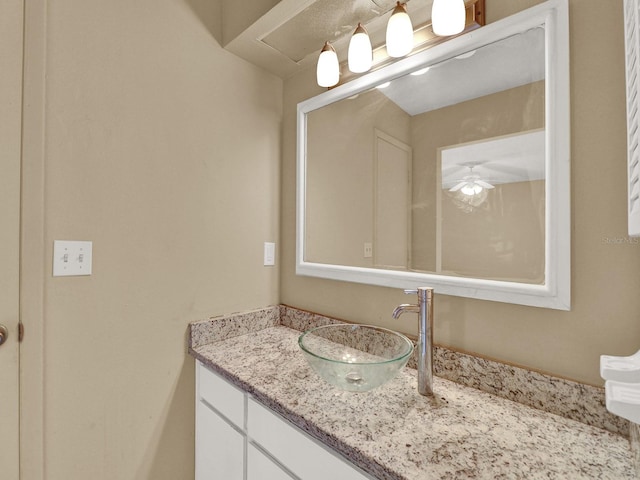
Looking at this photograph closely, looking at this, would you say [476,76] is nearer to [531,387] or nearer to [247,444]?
[531,387]

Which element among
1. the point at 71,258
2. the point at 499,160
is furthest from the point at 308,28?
the point at 71,258

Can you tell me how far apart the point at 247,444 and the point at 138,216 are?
0.84 metres

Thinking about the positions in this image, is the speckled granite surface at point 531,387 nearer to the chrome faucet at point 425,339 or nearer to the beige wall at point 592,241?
the beige wall at point 592,241

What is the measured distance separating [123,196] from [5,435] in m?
0.76

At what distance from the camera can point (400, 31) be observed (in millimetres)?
964

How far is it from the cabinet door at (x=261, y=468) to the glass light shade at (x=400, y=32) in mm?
1289

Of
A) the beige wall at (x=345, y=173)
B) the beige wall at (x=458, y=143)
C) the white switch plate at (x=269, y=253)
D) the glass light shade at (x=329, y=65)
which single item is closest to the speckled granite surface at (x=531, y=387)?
the beige wall at (x=458, y=143)

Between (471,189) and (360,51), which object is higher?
(360,51)

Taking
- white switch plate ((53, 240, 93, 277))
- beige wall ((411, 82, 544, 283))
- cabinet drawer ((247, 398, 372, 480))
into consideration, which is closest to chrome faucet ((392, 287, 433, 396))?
beige wall ((411, 82, 544, 283))

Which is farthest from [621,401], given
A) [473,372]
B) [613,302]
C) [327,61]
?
[327,61]

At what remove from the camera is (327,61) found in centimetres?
118

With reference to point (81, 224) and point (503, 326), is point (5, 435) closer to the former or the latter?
point (81, 224)

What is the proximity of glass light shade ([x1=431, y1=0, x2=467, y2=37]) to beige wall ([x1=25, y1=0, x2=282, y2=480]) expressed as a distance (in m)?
0.85

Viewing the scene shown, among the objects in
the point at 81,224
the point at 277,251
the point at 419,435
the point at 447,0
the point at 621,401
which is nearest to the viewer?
the point at 621,401
